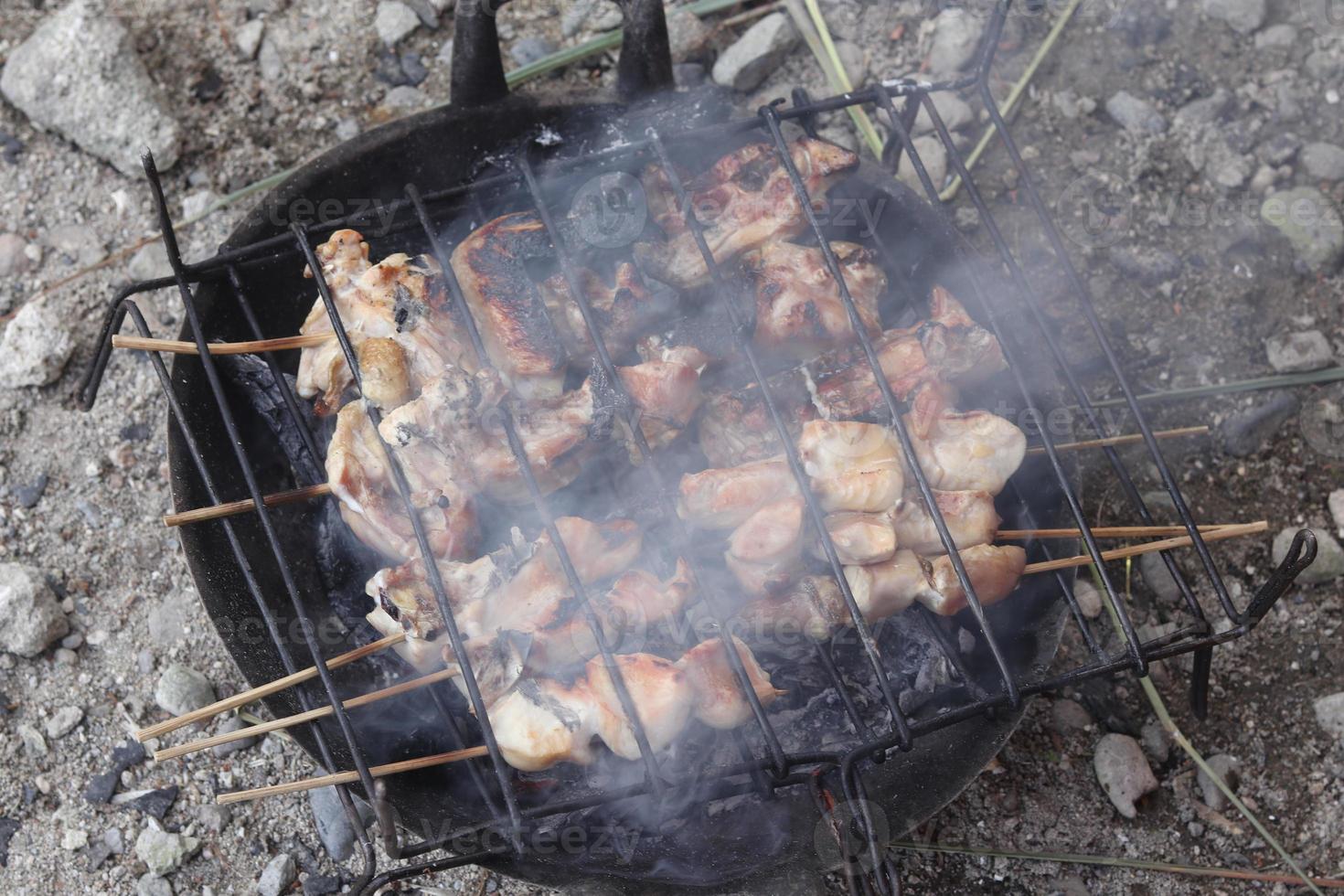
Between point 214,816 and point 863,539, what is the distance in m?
2.49

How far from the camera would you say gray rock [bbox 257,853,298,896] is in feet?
11.5

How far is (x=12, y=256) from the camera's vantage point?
4375 millimetres

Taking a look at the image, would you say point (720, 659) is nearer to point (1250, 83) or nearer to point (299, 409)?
point (299, 409)

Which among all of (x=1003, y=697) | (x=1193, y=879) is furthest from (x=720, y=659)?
(x=1193, y=879)

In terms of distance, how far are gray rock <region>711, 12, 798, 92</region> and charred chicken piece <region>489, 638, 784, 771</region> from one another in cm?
314

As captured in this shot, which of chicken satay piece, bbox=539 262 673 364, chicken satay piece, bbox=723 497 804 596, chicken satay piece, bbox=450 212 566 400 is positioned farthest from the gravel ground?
chicken satay piece, bbox=723 497 804 596

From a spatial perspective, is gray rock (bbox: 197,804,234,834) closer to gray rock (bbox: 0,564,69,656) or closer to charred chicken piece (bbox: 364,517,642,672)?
gray rock (bbox: 0,564,69,656)

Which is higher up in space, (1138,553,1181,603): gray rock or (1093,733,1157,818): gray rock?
(1138,553,1181,603): gray rock

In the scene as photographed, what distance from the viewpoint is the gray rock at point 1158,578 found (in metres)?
4.00

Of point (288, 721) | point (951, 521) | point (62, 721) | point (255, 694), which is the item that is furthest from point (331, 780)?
point (951, 521)

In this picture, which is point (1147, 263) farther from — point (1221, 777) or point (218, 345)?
point (218, 345)

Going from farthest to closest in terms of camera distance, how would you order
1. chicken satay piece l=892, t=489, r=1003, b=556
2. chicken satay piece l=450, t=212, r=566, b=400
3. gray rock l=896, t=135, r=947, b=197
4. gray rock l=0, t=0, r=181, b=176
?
gray rock l=896, t=135, r=947, b=197 < gray rock l=0, t=0, r=181, b=176 < chicken satay piece l=450, t=212, r=566, b=400 < chicken satay piece l=892, t=489, r=1003, b=556

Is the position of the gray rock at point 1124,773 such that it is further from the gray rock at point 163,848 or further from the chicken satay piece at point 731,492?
the gray rock at point 163,848

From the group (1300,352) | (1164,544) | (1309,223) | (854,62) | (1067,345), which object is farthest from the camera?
(854,62)
